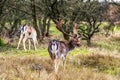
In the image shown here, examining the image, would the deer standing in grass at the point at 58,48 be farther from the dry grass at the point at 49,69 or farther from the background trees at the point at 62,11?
the background trees at the point at 62,11

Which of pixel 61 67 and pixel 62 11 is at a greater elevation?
pixel 62 11

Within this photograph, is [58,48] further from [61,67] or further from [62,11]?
[62,11]

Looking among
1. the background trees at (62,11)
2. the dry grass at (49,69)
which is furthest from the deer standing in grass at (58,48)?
the background trees at (62,11)

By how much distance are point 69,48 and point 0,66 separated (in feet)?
9.59

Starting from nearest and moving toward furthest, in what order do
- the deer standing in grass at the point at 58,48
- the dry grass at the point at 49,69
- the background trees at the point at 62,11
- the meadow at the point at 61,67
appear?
the dry grass at the point at 49,69
the meadow at the point at 61,67
the deer standing in grass at the point at 58,48
the background trees at the point at 62,11

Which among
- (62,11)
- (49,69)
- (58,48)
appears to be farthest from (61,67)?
(62,11)

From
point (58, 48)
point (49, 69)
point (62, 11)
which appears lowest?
point (49, 69)

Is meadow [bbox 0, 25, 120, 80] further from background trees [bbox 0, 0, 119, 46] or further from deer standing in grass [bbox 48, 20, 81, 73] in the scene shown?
background trees [bbox 0, 0, 119, 46]

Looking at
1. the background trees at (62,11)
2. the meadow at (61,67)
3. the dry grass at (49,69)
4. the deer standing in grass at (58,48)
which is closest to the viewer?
the dry grass at (49,69)

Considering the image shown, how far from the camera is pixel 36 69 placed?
42.4 ft

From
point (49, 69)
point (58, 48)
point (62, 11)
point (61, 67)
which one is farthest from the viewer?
point (62, 11)

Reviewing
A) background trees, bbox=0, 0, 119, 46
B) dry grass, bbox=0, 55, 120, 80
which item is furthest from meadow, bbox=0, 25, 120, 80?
background trees, bbox=0, 0, 119, 46

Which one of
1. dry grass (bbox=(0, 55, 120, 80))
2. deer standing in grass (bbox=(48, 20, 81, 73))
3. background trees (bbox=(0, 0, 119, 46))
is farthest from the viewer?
background trees (bbox=(0, 0, 119, 46))

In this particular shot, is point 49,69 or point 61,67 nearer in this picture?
point 49,69
